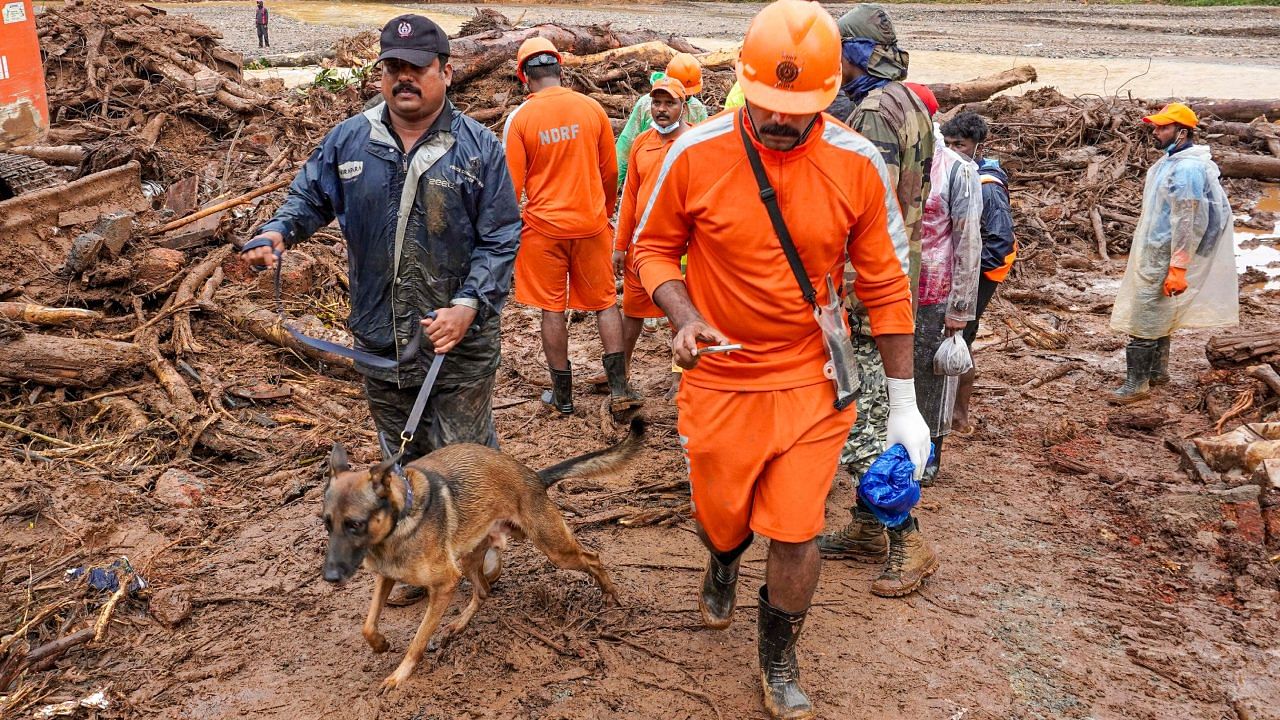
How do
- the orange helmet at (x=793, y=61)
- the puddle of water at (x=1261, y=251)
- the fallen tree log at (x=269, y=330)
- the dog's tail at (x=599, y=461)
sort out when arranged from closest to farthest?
the orange helmet at (x=793, y=61) < the dog's tail at (x=599, y=461) < the fallen tree log at (x=269, y=330) < the puddle of water at (x=1261, y=251)

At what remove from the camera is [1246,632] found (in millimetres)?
4781

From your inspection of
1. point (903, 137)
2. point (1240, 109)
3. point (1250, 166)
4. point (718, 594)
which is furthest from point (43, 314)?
point (1240, 109)

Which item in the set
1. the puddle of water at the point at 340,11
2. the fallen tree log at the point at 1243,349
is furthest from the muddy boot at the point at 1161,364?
the puddle of water at the point at 340,11

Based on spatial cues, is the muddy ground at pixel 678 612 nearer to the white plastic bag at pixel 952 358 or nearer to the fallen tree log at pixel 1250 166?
the white plastic bag at pixel 952 358

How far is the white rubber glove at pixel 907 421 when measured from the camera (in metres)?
4.07

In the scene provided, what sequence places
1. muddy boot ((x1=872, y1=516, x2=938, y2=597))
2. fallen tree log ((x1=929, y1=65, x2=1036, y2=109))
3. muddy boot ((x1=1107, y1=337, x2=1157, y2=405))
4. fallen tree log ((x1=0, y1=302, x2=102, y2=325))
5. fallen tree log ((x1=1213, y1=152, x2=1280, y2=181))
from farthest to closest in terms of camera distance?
fallen tree log ((x1=929, y1=65, x2=1036, y2=109)), fallen tree log ((x1=1213, y1=152, x2=1280, y2=181)), muddy boot ((x1=1107, y1=337, x2=1157, y2=405)), fallen tree log ((x1=0, y1=302, x2=102, y2=325)), muddy boot ((x1=872, y1=516, x2=938, y2=597))

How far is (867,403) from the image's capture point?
5.21m

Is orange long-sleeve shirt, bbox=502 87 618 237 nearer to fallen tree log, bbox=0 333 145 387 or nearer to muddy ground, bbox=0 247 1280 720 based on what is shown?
muddy ground, bbox=0 247 1280 720

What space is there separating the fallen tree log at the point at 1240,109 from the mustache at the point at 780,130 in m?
14.8

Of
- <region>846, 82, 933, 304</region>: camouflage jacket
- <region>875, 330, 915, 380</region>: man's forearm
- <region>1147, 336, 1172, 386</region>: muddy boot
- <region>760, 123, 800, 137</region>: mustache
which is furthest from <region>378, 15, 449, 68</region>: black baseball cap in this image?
<region>1147, 336, 1172, 386</region>: muddy boot

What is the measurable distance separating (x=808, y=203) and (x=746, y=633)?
2123mm

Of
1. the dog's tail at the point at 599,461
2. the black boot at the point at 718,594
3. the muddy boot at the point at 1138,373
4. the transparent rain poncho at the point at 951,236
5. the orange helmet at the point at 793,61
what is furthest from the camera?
the muddy boot at the point at 1138,373

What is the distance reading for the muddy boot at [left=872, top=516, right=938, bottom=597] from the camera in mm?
5051

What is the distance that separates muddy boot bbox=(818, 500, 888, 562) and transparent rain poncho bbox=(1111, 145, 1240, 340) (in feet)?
12.9
